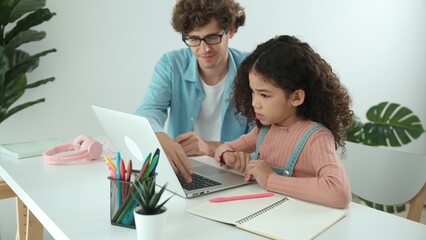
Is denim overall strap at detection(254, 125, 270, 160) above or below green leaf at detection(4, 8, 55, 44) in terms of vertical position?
below

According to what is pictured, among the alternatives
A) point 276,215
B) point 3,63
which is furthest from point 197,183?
point 3,63

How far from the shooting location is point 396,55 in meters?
3.31

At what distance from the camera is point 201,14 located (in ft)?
4.66

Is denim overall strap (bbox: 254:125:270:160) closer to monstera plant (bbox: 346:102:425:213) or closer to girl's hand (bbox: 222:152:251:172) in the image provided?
girl's hand (bbox: 222:152:251:172)

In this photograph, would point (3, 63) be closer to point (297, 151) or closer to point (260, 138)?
→ point (260, 138)

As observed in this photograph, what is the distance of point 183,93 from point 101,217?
2.93 feet

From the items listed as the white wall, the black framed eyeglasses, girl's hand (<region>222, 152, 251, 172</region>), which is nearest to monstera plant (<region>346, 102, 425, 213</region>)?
the white wall

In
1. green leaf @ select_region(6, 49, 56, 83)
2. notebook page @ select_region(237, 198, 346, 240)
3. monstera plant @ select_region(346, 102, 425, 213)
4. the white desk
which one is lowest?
monstera plant @ select_region(346, 102, 425, 213)

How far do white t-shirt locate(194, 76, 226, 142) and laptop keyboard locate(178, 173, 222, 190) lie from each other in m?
0.62

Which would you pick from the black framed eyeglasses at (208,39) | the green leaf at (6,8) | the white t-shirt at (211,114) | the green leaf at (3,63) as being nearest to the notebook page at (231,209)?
the black framed eyeglasses at (208,39)

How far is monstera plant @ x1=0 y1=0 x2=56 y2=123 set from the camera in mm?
1736

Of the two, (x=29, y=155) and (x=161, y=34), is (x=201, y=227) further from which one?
(x=161, y=34)

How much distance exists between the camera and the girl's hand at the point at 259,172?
101cm

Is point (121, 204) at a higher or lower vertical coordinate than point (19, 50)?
lower
